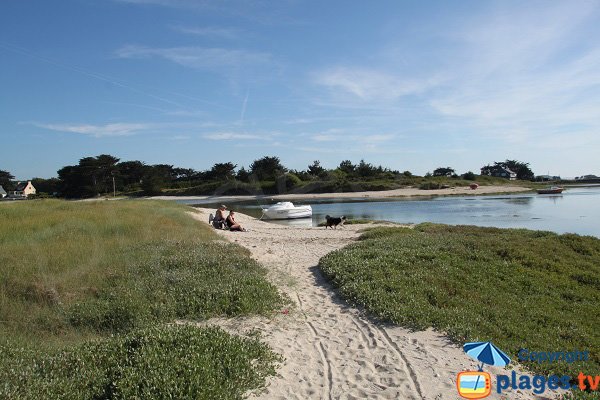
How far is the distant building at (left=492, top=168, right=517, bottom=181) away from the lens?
131 meters

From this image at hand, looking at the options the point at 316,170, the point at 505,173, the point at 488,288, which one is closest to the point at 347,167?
the point at 316,170

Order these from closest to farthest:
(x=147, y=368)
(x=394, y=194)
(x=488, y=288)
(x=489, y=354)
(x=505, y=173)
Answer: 1. (x=489, y=354)
2. (x=147, y=368)
3. (x=488, y=288)
4. (x=394, y=194)
5. (x=505, y=173)

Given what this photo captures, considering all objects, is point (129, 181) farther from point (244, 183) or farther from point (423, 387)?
point (423, 387)

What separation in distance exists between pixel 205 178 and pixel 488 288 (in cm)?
10884

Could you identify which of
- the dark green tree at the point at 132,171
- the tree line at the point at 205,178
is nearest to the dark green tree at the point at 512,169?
the tree line at the point at 205,178

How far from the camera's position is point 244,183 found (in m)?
104

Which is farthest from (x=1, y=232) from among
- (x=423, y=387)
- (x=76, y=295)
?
(x=423, y=387)

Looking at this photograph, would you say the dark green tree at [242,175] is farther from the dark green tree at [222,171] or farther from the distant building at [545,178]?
the distant building at [545,178]

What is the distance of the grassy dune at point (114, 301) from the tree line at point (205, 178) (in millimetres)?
71185

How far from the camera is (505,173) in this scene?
436ft

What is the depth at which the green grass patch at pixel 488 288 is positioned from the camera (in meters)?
7.51

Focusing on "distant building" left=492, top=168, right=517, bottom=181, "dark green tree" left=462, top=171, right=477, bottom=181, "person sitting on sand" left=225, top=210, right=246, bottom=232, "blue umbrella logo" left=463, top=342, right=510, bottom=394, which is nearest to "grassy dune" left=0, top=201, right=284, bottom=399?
"blue umbrella logo" left=463, top=342, right=510, bottom=394

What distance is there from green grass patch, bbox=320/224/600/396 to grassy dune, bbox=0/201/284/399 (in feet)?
8.64

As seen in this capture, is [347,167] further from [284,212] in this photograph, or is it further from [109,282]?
[109,282]
